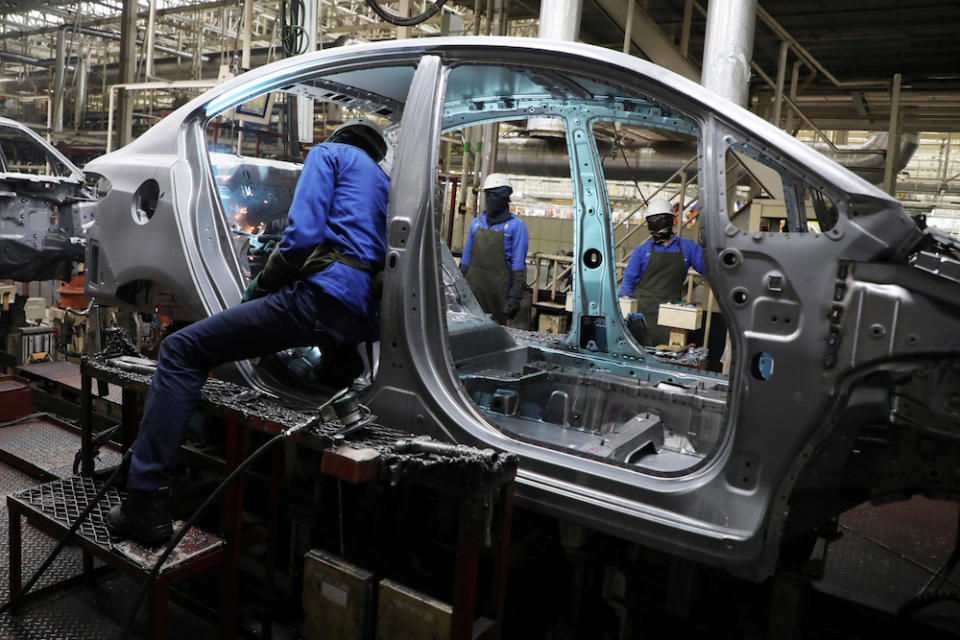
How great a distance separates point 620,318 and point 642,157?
637 cm

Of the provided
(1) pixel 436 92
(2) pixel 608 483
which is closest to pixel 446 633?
(2) pixel 608 483

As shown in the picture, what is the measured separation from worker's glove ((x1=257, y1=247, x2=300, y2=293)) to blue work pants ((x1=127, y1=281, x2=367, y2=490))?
28 mm

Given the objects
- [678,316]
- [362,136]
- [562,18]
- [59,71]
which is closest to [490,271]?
[678,316]

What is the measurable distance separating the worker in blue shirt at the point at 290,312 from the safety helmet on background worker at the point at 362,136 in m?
0.09

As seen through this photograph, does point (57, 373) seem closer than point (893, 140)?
Yes

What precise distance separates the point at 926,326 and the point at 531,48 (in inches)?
54.2

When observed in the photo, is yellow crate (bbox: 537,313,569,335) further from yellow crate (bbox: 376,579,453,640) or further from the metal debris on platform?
yellow crate (bbox: 376,579,453,640)

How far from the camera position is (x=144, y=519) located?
7.68 ft

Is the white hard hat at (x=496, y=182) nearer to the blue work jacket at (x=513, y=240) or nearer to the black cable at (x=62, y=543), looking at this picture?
the blue work jacket at (x=513, y=240)

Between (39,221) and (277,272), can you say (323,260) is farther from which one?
(39,221)

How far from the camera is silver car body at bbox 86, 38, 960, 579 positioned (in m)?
1.73

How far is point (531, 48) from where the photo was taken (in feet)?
7.43

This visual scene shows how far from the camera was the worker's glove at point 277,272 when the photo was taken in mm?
2406

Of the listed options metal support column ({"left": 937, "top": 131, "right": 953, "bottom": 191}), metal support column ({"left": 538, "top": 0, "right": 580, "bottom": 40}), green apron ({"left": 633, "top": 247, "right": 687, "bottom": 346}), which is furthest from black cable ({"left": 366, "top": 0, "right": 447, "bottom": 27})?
metal support column ({"left": 937, "top": 131, "right": 953, "bottom": 191})
